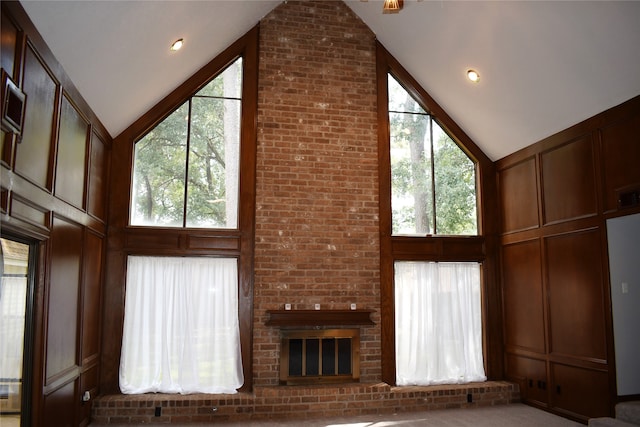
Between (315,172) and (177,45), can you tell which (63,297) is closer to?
(177,45)

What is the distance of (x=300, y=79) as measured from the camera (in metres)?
7.02

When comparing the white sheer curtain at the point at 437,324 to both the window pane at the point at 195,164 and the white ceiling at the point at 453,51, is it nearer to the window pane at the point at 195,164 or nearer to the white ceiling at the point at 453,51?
the white ceiling at the point at 453,51

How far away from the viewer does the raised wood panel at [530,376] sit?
631cm

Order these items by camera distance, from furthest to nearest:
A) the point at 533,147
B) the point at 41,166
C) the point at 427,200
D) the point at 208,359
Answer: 1. the point at 427,200
2. the point at 533,147
3. the point at 208,359
4. the point at 41,166

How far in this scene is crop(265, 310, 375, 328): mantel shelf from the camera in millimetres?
6367

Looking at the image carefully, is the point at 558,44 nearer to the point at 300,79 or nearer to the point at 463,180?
the point at 463,180

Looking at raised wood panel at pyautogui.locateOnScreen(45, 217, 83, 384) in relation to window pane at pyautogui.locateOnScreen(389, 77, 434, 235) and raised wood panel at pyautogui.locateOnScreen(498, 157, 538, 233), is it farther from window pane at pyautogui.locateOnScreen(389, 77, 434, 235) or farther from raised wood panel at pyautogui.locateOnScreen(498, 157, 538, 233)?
raised wood panel at pyautogui.locateOnScreen(498, 157, 538, 233)

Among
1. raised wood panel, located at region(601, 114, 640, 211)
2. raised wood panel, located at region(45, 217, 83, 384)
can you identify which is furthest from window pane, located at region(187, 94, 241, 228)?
raised wood panel, located at region(601, 114, 640, 211)

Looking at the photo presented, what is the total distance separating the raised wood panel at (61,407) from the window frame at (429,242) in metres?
3.53

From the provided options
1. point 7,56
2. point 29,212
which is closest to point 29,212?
point 29,212

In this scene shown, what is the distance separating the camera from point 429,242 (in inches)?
279

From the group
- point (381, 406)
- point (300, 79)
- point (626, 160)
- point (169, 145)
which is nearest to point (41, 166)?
point (169, 145)

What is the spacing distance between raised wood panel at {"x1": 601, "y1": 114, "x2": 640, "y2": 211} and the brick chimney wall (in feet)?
8.81

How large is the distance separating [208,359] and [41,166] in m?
3.14
